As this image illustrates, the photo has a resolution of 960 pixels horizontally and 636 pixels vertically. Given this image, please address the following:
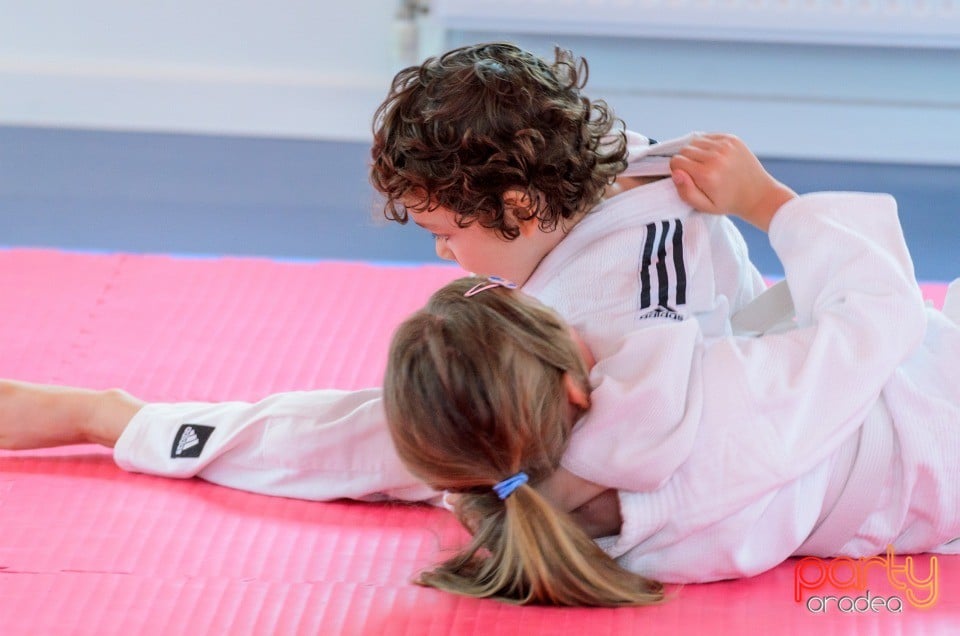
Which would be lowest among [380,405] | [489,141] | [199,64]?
[199,64]

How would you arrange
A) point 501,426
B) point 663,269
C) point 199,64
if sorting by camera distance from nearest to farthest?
point 501,426, point 663,269, point 199,64

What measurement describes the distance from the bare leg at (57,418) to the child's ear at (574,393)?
0.58 metres

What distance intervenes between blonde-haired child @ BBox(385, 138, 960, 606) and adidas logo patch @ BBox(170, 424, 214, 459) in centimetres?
37

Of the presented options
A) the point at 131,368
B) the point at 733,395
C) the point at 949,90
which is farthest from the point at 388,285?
the point at 949,90

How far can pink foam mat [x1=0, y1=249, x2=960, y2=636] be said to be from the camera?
111 cm

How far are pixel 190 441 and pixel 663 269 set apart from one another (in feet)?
1.87

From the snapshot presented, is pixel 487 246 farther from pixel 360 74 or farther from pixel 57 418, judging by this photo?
pixel 360 74

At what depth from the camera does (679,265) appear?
4.56 ft

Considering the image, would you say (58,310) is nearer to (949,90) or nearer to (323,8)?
(323,8)

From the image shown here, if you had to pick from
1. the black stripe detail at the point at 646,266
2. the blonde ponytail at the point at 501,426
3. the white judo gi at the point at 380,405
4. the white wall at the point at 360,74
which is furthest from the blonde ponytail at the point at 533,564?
the white wall at the point at 360,74

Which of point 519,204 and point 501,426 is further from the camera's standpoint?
point 519,204

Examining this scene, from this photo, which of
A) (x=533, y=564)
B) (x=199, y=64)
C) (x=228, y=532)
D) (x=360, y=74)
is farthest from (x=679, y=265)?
(x=199, y=64)

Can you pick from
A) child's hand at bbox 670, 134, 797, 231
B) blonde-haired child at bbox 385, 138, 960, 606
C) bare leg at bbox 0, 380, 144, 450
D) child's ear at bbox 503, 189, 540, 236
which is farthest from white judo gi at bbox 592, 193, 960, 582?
bare leg at bbox 0, 380, 144, 450

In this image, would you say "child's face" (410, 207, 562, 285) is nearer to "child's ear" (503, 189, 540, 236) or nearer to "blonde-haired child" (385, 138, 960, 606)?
"child's ear" (503, 189, 540, 236)
